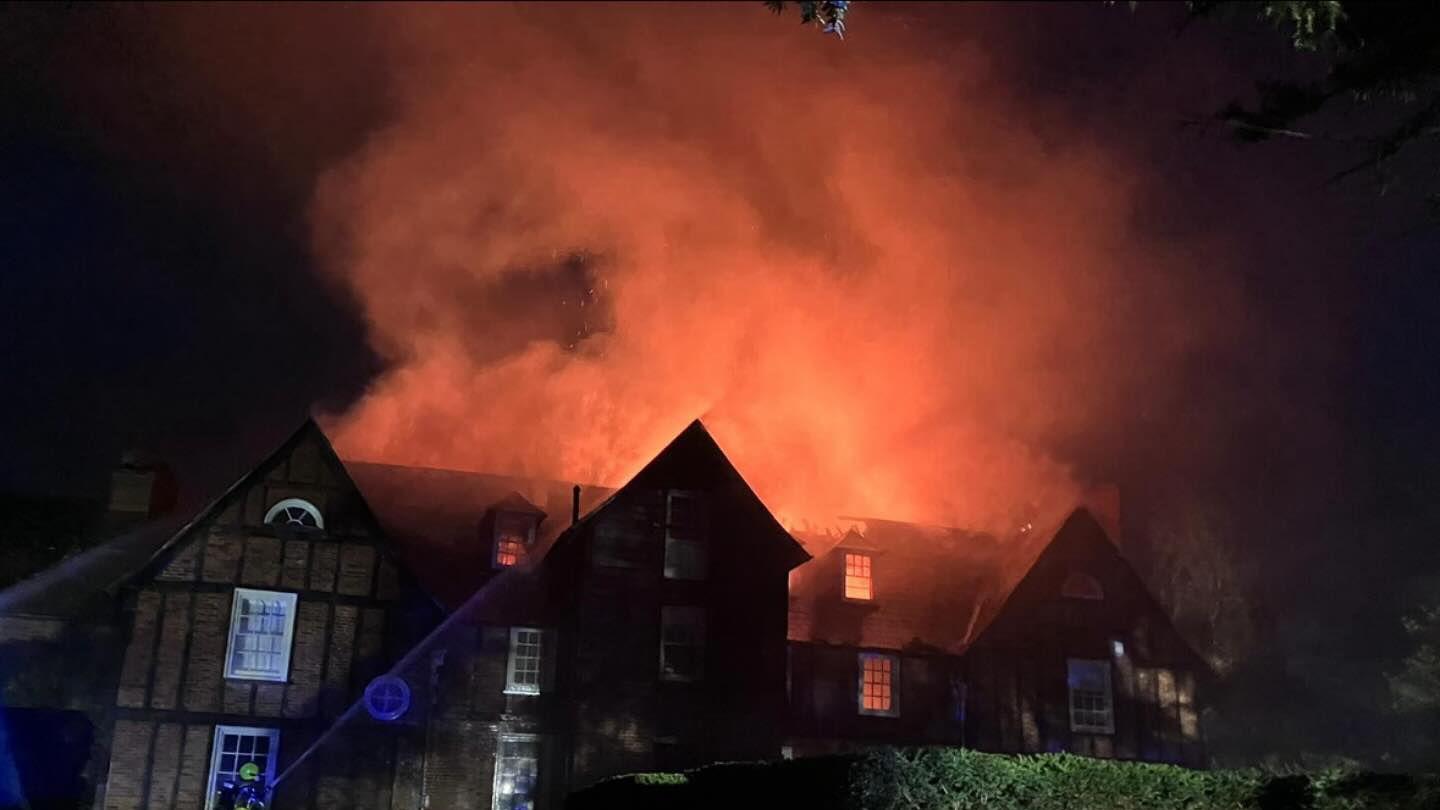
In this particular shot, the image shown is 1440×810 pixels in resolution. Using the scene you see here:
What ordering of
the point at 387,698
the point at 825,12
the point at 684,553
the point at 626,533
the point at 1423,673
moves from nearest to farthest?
the point at 825,12 → the point at 387,698 → the point at 626,533 → the point at 684,553 → the point at 1423,673

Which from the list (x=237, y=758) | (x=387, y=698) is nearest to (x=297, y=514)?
(x=387, y=698)

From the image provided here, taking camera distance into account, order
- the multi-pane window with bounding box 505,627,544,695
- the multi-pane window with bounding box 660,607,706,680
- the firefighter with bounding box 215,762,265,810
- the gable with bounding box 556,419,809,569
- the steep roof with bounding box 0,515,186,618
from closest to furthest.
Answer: the firefighter with bounding box 215,762,265,810 < the steep roof with bounding box 0,515,186,618 < the multi-pane window with bounding box 505,627,544,695 < the multi-pane window with bounding box 660,607,706,680 < the gable with bounding box 556,419,809,569

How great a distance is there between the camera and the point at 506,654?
2756cm

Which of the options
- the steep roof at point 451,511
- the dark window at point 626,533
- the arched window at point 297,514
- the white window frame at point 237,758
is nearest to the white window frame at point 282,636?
the white window frame at point 237,758

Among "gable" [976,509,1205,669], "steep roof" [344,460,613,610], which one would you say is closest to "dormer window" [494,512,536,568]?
"steep roof" [344,460,613,610]

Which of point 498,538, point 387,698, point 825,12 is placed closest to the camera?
point 825,12

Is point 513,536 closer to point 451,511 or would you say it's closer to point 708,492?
point 451,511

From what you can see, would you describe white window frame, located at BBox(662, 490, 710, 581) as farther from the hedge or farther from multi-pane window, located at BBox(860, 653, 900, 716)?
the hedge

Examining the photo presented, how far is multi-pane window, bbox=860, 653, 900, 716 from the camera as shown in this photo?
31047mm

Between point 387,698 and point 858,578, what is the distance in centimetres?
1304

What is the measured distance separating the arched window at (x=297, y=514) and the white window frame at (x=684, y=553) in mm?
7945

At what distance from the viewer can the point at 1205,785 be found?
45.0 feet

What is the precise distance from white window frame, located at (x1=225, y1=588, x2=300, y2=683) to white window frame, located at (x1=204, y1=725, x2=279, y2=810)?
105 cm

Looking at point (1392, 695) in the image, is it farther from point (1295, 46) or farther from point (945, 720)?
point (1295, 46)
